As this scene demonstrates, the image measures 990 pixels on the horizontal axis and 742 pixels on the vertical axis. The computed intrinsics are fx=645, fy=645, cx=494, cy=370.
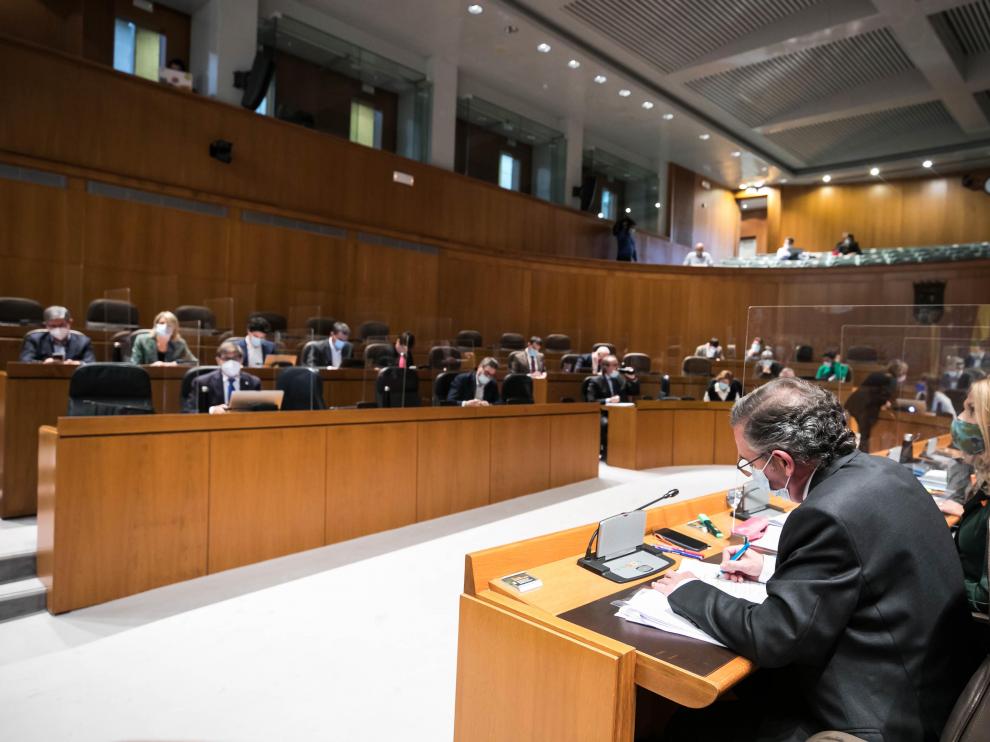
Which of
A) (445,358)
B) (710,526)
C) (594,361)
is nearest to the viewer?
(710,526)

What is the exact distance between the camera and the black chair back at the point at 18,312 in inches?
221

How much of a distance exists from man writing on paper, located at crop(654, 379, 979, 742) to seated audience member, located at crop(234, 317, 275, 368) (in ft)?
16.4

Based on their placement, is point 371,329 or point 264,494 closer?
point 264,494

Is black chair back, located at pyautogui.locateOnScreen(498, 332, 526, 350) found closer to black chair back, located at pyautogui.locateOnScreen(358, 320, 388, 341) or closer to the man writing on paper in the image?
black chair back, located at pyautogui.locateOnScreen(358, 320, 388, 341)

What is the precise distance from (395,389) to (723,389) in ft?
14.8

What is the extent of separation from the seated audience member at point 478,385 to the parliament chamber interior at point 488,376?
3 cm

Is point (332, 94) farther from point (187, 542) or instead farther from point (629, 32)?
point (187, 542)

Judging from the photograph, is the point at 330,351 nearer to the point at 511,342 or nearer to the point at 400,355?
the point at 400,355

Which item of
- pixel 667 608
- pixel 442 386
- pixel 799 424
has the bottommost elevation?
pixel 667 608

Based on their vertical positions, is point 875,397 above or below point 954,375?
below

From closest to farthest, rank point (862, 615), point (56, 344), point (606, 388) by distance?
point (862, 615) → point (56, 344) → point (606, 388)

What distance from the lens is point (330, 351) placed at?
Result: 20.4 feet

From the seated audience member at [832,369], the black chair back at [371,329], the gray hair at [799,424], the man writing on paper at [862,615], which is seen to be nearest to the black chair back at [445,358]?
the black chair back at [371,329]

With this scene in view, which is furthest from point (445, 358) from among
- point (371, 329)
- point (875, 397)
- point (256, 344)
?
point (875, 397)
